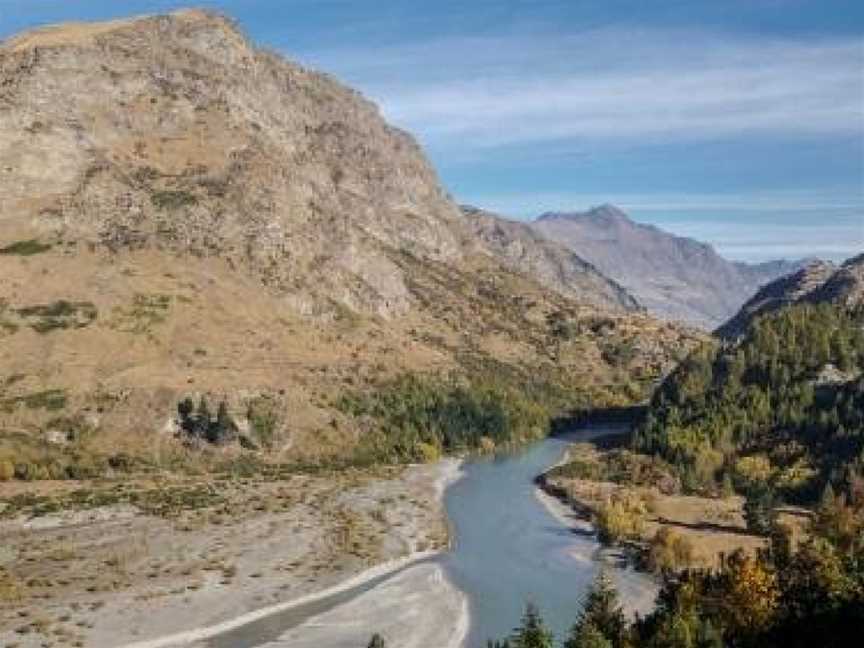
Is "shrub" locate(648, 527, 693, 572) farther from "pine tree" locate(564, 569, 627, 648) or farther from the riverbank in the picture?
"pine tree" locate(564, 569, 627, 648)

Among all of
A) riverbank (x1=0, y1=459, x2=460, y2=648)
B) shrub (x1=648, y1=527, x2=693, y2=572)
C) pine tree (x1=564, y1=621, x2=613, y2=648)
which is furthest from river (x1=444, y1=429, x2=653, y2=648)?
pine tree (x1=564, y1=621, x2=613, y2=648)

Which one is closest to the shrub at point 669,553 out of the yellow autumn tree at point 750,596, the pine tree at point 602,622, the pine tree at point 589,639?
the yellow autumn tree at point 750,596

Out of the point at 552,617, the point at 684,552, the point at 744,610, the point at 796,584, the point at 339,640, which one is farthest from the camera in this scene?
the point at 684,552

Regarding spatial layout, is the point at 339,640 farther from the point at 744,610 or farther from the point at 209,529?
the point at 209,529

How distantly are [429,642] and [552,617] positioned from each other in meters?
14.7

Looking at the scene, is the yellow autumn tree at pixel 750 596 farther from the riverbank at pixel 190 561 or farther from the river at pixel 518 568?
the riverbank at pixel 190 561

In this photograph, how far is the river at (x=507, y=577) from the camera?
122625 millimetres

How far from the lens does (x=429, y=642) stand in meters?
118

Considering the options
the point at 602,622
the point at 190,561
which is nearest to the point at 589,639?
the point at 602,622

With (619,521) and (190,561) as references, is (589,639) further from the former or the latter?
(619,521)

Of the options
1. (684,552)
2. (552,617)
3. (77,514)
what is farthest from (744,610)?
(77,514)

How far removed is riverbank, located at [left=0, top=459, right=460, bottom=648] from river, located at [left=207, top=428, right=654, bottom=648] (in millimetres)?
3216

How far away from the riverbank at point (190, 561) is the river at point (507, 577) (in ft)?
10.6

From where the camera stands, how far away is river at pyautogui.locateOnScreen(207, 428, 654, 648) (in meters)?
123
